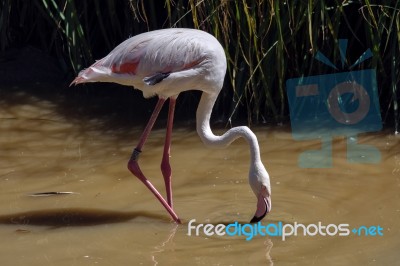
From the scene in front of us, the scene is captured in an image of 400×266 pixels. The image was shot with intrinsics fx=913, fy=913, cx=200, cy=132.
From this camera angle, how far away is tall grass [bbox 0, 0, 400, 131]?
19.9 ft

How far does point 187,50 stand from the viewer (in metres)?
5.17

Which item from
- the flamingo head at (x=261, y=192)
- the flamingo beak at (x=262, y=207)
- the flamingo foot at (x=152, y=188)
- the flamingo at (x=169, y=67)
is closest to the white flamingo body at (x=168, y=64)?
the flamingo at (x=169, y=67)

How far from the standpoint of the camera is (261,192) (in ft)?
15.9

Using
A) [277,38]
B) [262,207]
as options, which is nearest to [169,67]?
[262,207]

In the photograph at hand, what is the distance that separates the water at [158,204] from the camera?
4543 mm

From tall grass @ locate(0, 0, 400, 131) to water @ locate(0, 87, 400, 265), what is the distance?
31cm

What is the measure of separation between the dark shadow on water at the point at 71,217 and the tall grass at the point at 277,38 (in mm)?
1399

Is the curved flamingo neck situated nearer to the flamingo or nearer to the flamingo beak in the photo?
the flamingo

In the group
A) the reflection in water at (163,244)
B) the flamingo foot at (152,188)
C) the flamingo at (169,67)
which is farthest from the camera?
the flamingo at (169,67)

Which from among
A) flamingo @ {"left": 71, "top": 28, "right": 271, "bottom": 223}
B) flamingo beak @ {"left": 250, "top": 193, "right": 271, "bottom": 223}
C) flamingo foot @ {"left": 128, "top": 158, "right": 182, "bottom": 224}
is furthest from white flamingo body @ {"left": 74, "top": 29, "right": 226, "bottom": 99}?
flamingo beak @ {"left": 250, "top": 193, "right": 271, "bottom": 223}

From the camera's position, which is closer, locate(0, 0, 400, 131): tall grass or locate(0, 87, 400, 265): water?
locate(0, 87, 400, 265): water

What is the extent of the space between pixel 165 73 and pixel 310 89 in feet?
5.30

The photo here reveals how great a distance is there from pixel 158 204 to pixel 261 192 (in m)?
0.77

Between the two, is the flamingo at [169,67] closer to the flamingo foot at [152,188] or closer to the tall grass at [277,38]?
the flamingo foot at [152,188]
